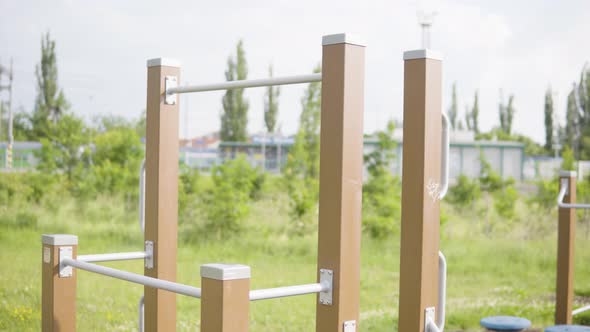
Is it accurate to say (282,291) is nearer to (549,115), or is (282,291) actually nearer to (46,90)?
(46,90)

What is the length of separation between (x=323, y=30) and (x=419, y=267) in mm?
17028

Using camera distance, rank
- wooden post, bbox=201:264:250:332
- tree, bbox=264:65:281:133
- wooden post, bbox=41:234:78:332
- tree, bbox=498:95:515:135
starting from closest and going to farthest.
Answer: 1. wooden post, bbox=201:264:250:332
2. wooden post, bbox=41:234:78:332
3. tree, bbox=264:65:281:133
4. tree, bbox=498:95:515:135

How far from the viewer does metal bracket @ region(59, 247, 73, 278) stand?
8.82 ft

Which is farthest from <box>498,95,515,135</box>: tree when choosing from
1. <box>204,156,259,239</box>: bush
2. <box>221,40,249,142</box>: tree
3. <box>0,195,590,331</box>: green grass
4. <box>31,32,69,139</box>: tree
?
<box>204,156,259,239</box>: bush

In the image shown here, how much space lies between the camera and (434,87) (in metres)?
2.36

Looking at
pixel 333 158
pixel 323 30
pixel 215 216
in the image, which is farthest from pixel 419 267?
pixel 323 30

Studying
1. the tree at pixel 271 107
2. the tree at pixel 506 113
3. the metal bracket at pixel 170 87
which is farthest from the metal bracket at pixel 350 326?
the tree at pixel 506 113

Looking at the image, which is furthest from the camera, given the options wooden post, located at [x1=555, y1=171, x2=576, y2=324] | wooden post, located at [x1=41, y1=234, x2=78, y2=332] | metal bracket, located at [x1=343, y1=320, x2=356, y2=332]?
wooden post, located at [x1=555, y1=171, x2=576, y2=324]

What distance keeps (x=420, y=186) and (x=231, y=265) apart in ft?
2.74

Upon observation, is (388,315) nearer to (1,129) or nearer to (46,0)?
(1,129)

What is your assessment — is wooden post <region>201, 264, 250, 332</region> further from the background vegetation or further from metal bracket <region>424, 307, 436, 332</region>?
the background vegetation

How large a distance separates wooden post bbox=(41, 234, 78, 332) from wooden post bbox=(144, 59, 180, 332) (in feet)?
1.22

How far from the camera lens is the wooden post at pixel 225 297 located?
1736 mm

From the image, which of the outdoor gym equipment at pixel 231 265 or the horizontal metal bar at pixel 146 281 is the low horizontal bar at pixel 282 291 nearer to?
the outdoor gym equipment at pixel 231 265
